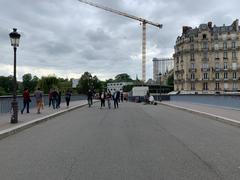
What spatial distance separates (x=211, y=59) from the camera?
106 m

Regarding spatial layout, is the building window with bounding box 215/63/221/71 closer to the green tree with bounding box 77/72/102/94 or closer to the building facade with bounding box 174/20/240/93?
the building facade with bounding box 174/20/240/93

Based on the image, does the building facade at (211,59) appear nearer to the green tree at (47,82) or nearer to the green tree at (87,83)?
the green tree at (47,82)

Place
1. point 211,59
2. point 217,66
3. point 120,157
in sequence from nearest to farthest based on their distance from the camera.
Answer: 1. point 120,157
2. point 217,66
3. point 211,59

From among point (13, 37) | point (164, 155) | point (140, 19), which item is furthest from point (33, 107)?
point (140, 19)

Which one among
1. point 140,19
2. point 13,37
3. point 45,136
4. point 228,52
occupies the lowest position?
point 45,136

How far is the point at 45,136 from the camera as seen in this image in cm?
1188

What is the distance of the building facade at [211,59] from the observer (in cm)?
10344

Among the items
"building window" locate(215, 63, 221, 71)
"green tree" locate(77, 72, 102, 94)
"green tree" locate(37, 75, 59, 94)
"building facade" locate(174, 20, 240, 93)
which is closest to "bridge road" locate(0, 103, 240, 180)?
"building facade" locate(174, 20, 240, 93)

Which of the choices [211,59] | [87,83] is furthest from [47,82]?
[211,59]

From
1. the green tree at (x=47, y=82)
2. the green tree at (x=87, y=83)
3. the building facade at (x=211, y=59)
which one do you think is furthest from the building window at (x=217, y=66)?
the green tree at (x=87, y=83)

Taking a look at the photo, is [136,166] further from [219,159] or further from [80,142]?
[80,142]

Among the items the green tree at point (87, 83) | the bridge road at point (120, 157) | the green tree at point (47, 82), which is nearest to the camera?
the bridge road at point (120, 157)

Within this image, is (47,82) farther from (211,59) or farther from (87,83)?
(211,59)

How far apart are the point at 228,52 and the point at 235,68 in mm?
5304
